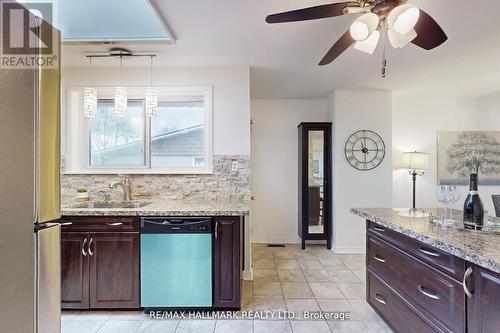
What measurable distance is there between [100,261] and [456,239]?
2580 mm

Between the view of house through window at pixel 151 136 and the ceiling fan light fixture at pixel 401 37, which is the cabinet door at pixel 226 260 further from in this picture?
the ceiling fan light fixture at pixel 401 37

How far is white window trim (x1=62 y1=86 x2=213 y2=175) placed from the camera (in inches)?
124

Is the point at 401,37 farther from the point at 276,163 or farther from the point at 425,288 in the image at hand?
the point at 276,163

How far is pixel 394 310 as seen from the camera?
6.35 feet

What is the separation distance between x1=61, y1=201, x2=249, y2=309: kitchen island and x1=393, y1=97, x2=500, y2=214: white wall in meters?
3.57

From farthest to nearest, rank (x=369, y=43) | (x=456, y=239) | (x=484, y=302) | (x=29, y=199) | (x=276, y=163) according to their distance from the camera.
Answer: (x=276, y=163), (x=369, y=43), (x=456, y=239), (x=484, y=302), (x=29, y=199)

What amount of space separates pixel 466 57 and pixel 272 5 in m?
2.34

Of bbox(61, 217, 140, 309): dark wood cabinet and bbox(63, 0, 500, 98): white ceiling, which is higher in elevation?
bbox(63, 0, 500, 98): white ceiling

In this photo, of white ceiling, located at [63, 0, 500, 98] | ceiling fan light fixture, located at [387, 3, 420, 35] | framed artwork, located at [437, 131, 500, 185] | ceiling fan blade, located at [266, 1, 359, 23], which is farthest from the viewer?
framed artwork, located at [437, 131, 500, 185]

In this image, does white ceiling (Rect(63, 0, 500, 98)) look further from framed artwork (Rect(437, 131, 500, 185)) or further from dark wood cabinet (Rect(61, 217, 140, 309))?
dark wood cabinet (Rect(61, 217, 140, 309))

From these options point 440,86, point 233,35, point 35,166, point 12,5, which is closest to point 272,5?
point 233,35

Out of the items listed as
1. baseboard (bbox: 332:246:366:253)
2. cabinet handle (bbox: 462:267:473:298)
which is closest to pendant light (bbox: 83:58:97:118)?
cabinet handle (bbox: 462:267:473:298)

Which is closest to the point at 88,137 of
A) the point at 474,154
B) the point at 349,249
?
the point at 349,249

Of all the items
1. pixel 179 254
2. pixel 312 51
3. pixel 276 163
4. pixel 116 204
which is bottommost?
pixel 179 254
